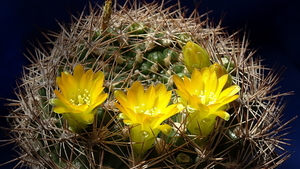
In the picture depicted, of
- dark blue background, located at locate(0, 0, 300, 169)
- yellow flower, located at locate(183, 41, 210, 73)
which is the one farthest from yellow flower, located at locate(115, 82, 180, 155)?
dark blue background, located at locate(0, 0, 300, 169)

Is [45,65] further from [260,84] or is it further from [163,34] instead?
[260,84]

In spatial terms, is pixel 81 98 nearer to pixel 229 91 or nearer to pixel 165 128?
pixel 165 128

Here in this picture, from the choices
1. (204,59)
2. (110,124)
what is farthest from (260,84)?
(110,124)

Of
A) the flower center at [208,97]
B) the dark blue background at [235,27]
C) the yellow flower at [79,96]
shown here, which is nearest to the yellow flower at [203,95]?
the flower center at [208,97]

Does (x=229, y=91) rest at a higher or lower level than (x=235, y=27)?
higher

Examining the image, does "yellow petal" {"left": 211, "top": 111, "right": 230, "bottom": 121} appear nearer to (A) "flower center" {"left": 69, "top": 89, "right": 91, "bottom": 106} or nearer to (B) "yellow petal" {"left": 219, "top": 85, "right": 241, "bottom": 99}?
(B) "yellow petal" {"left": 219, "top": 85, "right": 241, "bottom": 99}

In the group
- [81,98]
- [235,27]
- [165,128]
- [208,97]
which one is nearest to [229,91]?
[208,97]

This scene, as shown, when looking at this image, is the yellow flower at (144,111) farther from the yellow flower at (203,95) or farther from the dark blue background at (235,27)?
the dark blue background at (235,27)
